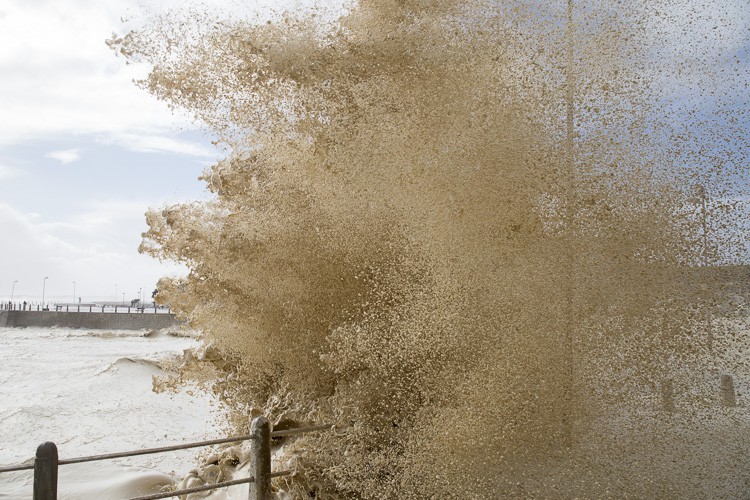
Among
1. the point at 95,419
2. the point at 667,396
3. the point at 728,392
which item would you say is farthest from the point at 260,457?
the point at 95,419

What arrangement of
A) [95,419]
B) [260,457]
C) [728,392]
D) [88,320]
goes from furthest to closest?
[88,320] → [95,419] → [728,392] → [260,457]

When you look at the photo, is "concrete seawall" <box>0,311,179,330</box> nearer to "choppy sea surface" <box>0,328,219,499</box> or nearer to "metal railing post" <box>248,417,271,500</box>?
"choppy sea surface" <box>0,328,219,499</box>

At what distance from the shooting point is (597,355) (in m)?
5.69

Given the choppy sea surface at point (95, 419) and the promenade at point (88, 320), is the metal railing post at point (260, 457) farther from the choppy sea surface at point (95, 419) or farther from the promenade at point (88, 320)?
the promenade at point (88, 320)

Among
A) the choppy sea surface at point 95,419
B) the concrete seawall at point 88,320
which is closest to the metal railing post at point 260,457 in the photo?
the choppy sea surface at point 95,419

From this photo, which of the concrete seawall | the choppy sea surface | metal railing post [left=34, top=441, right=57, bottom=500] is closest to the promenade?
the concrete seawall

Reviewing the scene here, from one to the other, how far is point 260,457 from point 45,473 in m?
1.55

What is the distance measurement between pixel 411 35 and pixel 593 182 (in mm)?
2231

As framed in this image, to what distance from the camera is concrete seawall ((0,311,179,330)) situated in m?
44.6

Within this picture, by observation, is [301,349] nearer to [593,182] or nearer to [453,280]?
[453,280]

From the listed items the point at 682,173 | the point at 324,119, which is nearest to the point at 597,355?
the point at 682,173

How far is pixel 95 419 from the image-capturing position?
18672 mm

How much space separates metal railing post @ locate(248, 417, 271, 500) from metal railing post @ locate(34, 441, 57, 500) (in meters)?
1.43

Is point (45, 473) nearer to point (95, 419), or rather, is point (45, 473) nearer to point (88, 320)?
point (95, 419)
